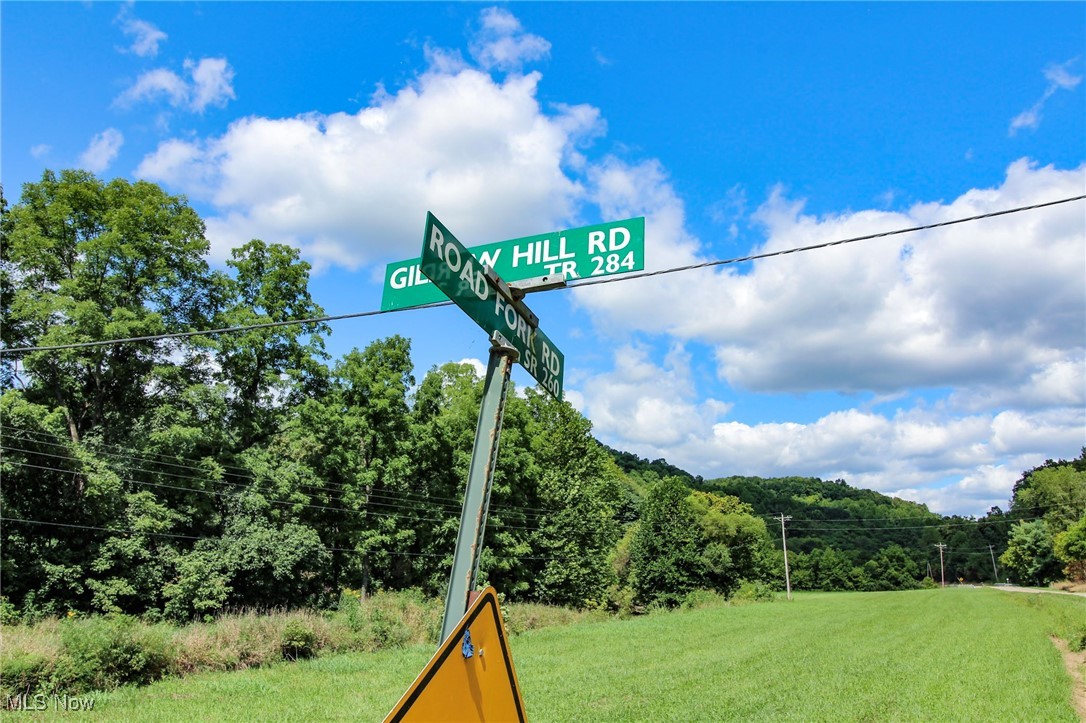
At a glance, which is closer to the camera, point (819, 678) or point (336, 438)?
point (819, 678)

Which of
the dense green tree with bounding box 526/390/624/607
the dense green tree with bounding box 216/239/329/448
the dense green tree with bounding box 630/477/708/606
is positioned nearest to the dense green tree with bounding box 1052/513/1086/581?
the dense green tree with bounding box 630/477/708/606

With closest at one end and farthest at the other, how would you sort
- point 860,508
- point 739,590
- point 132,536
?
point 132,536
point 739,590
point 860,508

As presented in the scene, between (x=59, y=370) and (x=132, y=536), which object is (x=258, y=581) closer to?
(x=132, y=536)

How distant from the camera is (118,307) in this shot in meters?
22.9

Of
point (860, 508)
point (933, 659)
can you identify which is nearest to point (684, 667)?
point (933, 659)

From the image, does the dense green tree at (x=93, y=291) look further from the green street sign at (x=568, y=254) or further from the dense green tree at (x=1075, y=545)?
the dense green tree at (x=1075, y=545)

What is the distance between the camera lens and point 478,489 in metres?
2.58

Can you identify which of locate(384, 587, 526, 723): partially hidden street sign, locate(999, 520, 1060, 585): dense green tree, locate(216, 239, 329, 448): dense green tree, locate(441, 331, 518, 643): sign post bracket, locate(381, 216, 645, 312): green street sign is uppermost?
locate(216, 239, 329, 448): dense green tree

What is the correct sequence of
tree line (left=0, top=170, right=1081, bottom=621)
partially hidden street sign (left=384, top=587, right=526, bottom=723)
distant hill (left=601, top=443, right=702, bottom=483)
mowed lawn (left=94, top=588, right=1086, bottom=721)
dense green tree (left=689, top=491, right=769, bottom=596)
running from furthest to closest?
distant hill (left=601, top=443, right=702, bottom=483) < dense green tree (left=689, top=491, right=769, bottom=596) < tree line (left=0, top=170, right=1081, bottom=621) < mowed lawn (left=94, top=588, right=1086, bottom=721) < partially hidden street sign (left=384, top=587, right=526, bottom=723)

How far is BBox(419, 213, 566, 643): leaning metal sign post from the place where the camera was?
2461 millimetres

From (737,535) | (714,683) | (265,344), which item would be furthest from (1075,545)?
(265,344)

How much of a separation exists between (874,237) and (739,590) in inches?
1934

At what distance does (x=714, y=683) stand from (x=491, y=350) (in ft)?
39.4

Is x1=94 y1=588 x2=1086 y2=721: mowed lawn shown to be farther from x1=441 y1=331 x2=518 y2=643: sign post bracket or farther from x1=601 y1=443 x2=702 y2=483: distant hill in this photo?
x1=601 y1=443 x2=702 y2=483: distant hill
